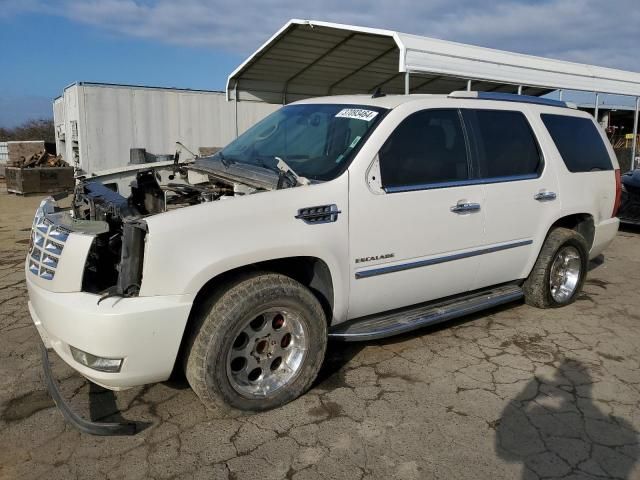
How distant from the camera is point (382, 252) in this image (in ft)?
11.3

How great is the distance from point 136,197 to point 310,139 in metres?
1.29

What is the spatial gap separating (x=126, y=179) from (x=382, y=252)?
2.19 m

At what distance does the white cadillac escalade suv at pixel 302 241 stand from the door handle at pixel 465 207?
0.03 feet

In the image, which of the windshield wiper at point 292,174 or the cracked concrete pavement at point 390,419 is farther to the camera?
the windshield wiper at point 292,174

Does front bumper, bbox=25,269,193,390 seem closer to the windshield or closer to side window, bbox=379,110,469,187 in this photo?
the windshield

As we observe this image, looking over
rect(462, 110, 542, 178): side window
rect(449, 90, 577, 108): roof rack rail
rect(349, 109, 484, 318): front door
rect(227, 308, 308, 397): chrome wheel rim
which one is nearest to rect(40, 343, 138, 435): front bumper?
rect(227, 308, 308, 397): chrome wheel rim

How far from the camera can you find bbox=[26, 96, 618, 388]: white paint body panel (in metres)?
2.68

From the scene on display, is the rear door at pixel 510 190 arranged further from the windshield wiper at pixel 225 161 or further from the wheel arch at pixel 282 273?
the windshield wiper at pixel 225 161

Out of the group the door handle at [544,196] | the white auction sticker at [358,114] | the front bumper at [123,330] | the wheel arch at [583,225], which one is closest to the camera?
the front bumper at [123,330]

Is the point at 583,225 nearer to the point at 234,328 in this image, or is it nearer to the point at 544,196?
the point at 544,196

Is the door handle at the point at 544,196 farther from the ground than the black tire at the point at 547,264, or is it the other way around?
the door handle at the point at 544,196

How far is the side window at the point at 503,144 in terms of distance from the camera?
4.07 m

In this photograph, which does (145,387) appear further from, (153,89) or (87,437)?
(153,89)

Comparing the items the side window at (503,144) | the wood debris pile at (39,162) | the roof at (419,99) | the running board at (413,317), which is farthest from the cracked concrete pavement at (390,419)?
the wood debris pile at (39,162)
